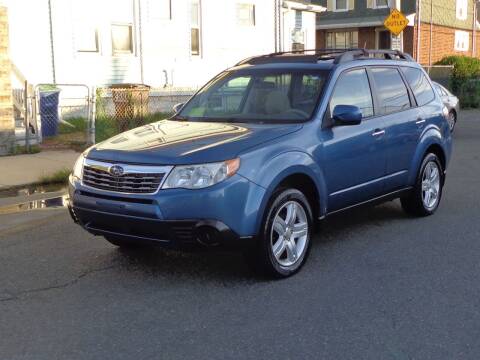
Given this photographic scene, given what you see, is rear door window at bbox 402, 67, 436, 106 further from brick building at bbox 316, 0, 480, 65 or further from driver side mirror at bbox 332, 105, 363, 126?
brick building at bbox 316, 0, 480, 65

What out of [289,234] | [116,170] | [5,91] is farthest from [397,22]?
[116,170]

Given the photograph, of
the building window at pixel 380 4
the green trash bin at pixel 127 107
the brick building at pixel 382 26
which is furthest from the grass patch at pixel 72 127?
the building window at pixel 380 4

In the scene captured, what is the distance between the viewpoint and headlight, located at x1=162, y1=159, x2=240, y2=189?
482 cm

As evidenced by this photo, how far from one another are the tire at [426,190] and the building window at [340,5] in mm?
33819

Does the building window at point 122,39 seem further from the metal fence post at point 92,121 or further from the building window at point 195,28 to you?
the metal fence post at point 92,121

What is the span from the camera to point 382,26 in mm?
38562

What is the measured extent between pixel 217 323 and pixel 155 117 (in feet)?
37.2

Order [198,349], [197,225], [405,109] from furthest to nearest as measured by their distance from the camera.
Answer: [405,109]
[197,225]
[198,349]

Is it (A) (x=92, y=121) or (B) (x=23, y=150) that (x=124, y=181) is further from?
(A) (x=92, y=121)

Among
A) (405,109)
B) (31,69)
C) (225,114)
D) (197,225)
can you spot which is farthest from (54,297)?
(31,69)

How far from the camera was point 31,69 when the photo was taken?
1602cm

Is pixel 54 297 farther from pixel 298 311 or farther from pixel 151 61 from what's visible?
pixel 151 61

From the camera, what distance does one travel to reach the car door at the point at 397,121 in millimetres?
6621

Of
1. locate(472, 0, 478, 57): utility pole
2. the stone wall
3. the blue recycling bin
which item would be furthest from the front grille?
locate(472, 0, 478, 57): utility pole
